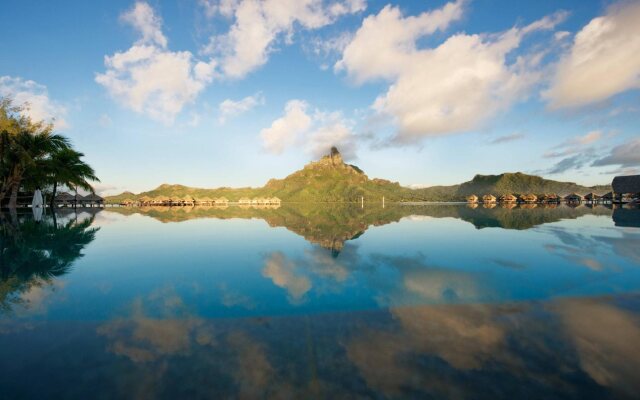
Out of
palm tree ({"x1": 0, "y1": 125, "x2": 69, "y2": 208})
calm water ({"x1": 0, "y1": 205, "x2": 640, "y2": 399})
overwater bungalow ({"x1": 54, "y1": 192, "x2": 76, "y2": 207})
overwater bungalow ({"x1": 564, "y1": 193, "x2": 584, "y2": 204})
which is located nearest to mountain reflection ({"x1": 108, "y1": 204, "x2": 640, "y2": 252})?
calm water ({"x1": 0, "y1": 205, "x2": 640, "y2": 399})

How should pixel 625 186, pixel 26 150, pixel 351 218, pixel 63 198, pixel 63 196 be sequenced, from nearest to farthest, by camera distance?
pixel 351 218 → pixel 26 150 → pixel 63 198 → pixel 63 196 → pixel 625 186

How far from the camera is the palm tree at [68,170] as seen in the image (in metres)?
45.6

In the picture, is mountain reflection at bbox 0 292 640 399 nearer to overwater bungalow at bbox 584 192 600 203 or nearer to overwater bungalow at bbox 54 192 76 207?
overwater bungalow at bbox 54 192 76 207

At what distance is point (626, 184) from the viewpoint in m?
82.3

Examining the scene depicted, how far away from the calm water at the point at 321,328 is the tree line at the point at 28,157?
3931 centimetres

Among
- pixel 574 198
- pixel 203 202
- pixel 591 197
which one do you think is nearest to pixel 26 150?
pixel 203 202

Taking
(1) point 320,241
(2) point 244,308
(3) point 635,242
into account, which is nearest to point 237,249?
(1) point 320,241

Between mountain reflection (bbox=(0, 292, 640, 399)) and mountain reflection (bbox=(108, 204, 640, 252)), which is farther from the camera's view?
mountain reflection (bbox=(108, 204, 640, 252))

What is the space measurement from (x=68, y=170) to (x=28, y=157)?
12.6 m

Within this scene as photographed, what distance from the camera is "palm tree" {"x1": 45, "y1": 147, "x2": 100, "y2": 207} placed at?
45562mm

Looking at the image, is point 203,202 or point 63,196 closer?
point 63,196

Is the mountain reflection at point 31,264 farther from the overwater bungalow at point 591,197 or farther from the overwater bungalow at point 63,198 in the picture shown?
the overwater bungalow at point 591,197

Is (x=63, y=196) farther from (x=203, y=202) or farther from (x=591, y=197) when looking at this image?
(x=591, y=197)

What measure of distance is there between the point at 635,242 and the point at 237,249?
18.7 meters
